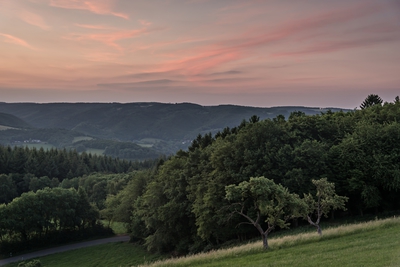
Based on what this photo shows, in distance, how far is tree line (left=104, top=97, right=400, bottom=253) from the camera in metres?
35.8

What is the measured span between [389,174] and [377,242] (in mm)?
18409

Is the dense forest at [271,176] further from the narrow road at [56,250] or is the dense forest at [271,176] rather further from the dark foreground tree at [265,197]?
the narrow road at [56,250]

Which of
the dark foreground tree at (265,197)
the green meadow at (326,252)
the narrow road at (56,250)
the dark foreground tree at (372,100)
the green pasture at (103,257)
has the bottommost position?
the narrow road at (56,250)

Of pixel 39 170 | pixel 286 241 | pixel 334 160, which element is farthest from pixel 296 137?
pixel 39 170

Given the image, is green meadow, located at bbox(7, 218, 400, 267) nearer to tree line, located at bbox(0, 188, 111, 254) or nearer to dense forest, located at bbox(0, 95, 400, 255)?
dense forest, located at bbox(0, 95, 400, 255)

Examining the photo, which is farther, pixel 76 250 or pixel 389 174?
pixel 76 250

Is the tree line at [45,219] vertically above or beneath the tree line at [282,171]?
beneath

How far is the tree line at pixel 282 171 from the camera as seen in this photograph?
1411 inches

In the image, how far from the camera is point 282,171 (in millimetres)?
37688

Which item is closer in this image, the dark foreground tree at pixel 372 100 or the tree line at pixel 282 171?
the tree line at pixel 282 171

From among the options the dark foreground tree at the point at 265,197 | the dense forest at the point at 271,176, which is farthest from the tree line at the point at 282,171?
the dark foreground tree at the point at 265,197

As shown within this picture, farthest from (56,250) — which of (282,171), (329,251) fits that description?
(329,251)

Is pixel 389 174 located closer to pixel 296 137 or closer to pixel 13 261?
pixel 296 137

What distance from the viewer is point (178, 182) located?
4897cm
